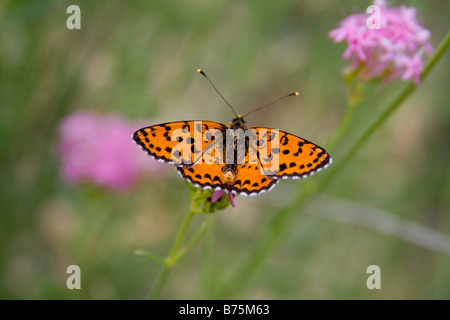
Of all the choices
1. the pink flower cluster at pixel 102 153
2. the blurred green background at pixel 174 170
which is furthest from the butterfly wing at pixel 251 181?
the pink flower cluster at pixel 102 153

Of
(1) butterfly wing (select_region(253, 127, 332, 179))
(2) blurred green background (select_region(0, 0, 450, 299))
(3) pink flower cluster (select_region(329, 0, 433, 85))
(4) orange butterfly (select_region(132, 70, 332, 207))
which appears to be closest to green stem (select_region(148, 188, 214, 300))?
(4) orange butterfly (select_region(132, 70, 332, 207))

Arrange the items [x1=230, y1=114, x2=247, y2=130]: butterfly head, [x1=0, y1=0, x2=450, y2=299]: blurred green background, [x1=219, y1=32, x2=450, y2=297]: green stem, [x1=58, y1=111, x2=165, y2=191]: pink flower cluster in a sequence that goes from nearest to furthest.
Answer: [x1=230, y1=114, x2=247, y2=130]: butterfly head
[x1=219, y1=32, x2=450, y2=297]: green stem
[x1=58, y1=111, x2=165, y2=191]: pink flower cluster
[x1=0, y1=0, x2=450, y2=299]: blurred green background

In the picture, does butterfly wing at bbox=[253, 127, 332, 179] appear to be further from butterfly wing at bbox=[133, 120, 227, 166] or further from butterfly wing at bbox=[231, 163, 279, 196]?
butterfly wing at bbox=[133, 120, 227, 166]

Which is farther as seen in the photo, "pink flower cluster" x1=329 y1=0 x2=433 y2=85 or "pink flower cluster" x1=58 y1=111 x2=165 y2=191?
"pink flower cluster" x1=58 y1=111 x2=165 y2=191

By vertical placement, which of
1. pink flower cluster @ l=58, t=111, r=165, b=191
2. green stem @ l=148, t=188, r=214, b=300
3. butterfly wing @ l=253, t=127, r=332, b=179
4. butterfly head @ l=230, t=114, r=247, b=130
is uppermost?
pink flower cluster @ l=58, t=111, r=165, b=191

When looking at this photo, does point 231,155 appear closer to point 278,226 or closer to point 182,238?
point 182,238

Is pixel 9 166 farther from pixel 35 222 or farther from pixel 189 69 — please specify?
pixel 189 69

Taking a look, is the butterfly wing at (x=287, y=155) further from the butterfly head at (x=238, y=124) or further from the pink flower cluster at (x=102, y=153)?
the pink flower cluster at (x=102, y=153)
